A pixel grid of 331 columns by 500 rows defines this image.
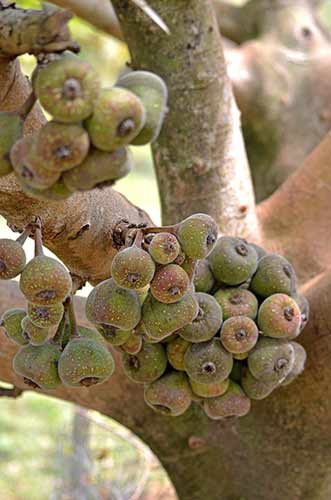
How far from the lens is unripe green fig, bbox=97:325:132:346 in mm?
1047

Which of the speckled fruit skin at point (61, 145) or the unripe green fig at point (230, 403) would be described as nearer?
the speckled fruit skin at point (61, 145)

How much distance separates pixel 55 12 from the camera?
66 cm

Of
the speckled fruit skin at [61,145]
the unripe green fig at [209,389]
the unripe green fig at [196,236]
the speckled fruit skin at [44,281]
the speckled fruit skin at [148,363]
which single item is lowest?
the unripe green fig at [209,389]

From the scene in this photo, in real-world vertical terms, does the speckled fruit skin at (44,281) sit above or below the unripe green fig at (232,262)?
above

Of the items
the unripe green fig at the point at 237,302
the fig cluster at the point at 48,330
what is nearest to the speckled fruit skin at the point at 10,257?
the fig cluster at the point at 48,330

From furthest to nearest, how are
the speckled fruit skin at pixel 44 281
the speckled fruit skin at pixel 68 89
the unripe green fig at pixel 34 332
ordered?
the unripe green fig at pixel 34 332, the speckled fruit skin at pixel 44 281, the speckled fruit skin at pixel 68 89

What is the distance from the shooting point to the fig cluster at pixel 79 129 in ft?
2.12

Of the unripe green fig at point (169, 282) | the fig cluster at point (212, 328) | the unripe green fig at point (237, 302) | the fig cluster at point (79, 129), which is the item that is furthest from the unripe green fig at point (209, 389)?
the fig cluster at point (79, 129)

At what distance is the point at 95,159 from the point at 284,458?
0.96 meters

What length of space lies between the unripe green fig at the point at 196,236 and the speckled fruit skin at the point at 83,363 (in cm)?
17

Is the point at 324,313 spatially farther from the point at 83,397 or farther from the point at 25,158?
the point at 25,158

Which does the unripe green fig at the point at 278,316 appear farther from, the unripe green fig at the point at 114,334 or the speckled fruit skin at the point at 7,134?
the speckled fruit skin at the point at 7,134

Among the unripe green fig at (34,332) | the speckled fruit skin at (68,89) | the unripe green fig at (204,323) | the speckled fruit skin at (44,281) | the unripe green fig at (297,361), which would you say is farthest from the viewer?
the unripe green fig at (297,361)

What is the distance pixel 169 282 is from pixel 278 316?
0.25 m
